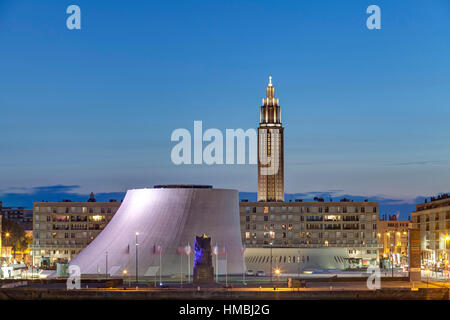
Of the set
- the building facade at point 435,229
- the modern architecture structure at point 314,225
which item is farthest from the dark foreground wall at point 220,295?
the modern architecture structure at point 314,225

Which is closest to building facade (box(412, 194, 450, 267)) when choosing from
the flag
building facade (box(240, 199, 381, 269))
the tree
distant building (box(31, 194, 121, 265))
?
building facade (box(240, 199, 381, 269))

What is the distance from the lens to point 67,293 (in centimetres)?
8619

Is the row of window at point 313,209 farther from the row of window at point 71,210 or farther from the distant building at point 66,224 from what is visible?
the row of window at point 71,210

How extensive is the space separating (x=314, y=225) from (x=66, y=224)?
38.4m

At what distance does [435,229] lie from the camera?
135m

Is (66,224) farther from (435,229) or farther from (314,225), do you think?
(435,229)

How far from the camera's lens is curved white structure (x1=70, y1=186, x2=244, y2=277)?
103 meters

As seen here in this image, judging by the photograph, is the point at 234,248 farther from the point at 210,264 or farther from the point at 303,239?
the point at 303,239

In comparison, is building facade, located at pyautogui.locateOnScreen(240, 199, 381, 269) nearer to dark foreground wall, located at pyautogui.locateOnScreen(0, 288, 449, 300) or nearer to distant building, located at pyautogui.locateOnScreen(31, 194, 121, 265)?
distant building, located at pyautogui.locateOnScreen(31, 194, 121, 265)

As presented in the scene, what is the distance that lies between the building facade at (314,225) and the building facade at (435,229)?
731 cm

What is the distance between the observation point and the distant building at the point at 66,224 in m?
147

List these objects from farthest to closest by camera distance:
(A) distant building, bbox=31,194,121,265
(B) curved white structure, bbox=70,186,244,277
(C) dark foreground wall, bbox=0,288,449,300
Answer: (A) distant building, bbox=31,194,121,265, (B) curved white structure, bbox=70,186,244,277, (C) dark foreground wall, bbox=0,288,449,300

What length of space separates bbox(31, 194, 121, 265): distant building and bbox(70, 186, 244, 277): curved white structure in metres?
38.7

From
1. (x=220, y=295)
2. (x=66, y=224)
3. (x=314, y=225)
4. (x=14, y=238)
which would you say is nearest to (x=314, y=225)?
(x=314, y=225)
